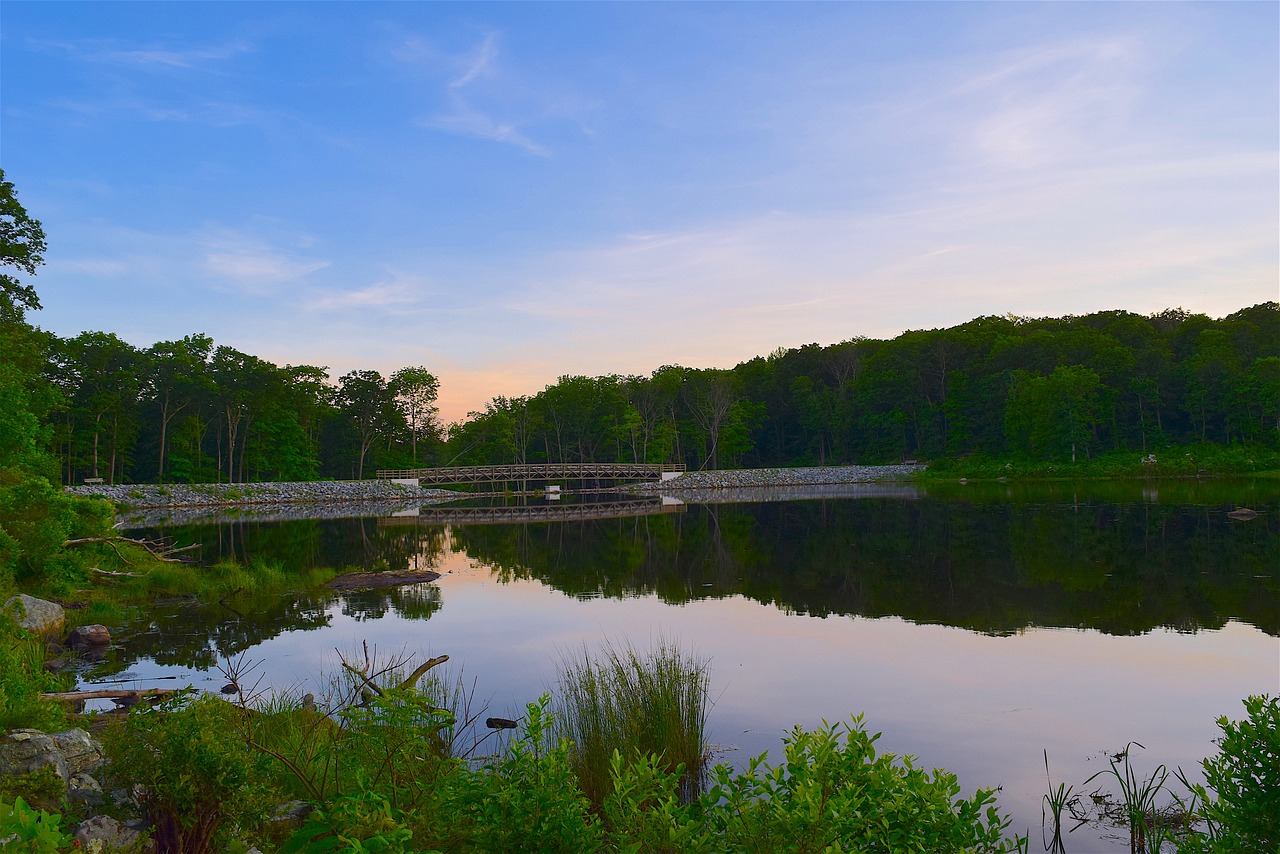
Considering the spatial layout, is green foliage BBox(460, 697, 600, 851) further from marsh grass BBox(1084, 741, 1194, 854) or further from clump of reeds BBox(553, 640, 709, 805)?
marsh grass BBox(1084, 741, 1194, 854)

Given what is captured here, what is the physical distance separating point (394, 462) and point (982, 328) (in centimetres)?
6065

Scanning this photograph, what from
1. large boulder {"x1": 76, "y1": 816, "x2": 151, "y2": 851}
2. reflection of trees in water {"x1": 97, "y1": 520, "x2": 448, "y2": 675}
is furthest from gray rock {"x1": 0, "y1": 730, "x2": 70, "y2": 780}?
reflection of trees in water {"x1": 97, "y1": 520, "x2": 448, "y2": 675}

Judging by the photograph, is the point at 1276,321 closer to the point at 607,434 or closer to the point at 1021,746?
the point at 607,434

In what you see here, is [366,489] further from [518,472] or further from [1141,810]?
[1141,810]

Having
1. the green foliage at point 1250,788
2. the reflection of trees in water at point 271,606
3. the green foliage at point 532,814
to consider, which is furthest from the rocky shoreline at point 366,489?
the green foliage at point 1250,788

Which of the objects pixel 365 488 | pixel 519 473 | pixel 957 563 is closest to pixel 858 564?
pixel 957 563

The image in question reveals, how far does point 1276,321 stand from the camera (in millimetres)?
65562

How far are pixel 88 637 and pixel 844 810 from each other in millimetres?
12541

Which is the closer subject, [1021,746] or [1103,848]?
[1103,848]

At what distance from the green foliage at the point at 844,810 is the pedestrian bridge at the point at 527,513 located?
33.2 meters

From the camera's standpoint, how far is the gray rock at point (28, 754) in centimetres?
480

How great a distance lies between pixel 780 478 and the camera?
2660 inches

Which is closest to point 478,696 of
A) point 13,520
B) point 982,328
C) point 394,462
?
point 13,520

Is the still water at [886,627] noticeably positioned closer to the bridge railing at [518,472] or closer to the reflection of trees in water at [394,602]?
the reflection of trees in water at [394,602]
